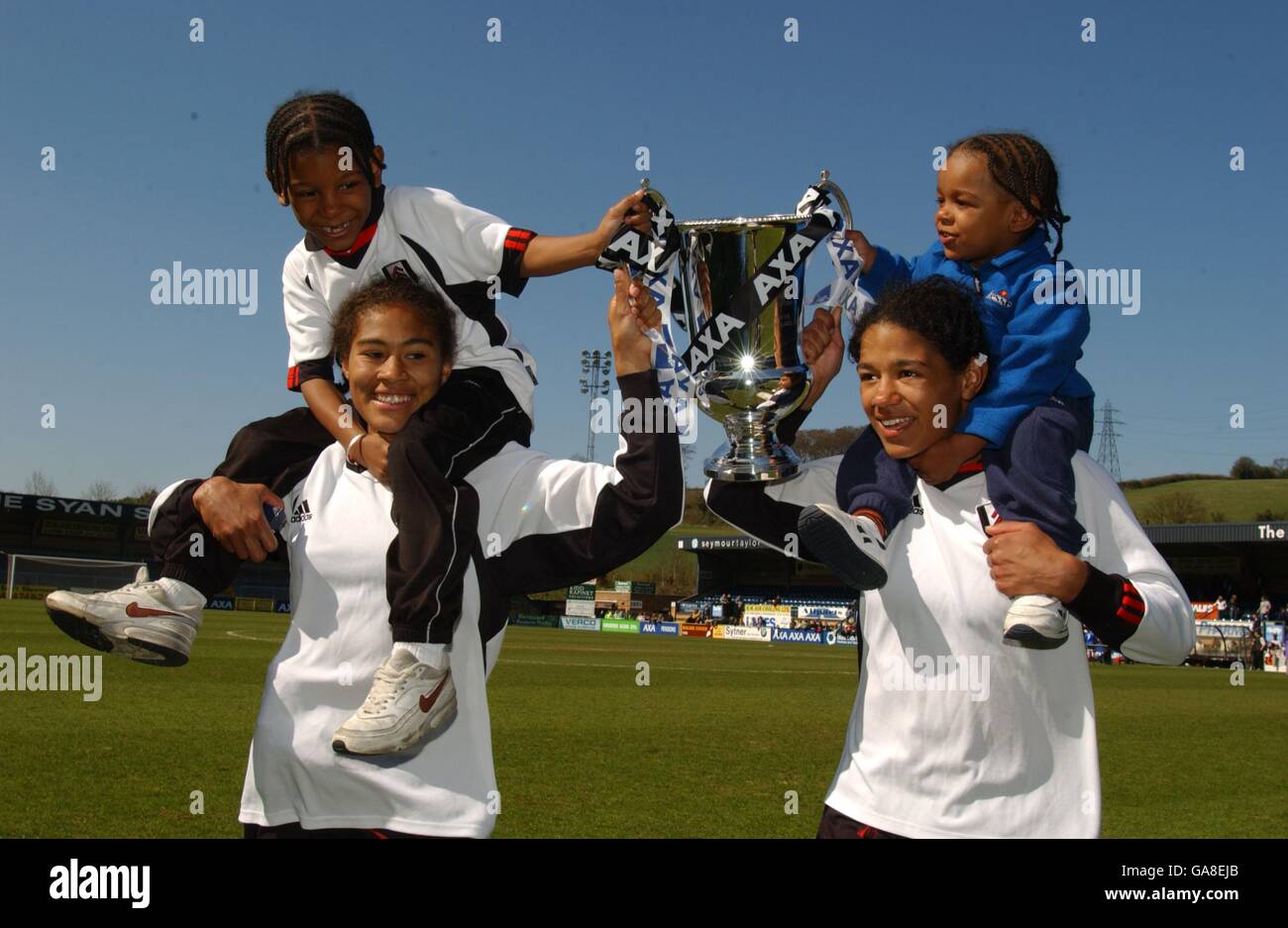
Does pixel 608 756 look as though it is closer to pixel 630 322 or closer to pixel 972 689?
pixel 972 689

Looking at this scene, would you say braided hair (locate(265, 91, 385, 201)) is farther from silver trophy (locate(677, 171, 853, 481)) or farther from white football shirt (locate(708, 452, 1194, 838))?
white football shirt (locate(708, 452, 1194, 838))

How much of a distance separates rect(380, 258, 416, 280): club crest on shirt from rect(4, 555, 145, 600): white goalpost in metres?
41.4

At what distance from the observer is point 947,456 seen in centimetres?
229

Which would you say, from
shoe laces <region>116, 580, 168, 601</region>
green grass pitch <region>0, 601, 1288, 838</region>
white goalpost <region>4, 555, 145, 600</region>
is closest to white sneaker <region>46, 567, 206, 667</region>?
shoe laces <region>116, 580, 168, 601</region>

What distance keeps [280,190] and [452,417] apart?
2.00 feet

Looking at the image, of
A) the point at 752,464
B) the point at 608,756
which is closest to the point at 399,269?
the point at 752,464

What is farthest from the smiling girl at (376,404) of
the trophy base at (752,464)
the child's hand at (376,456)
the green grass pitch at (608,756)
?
the green grass pitch at (608,756)

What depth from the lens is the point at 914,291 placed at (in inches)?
86.3

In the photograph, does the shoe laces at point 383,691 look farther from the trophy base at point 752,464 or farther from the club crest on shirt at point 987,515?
the club crest on shirt at point 987,515

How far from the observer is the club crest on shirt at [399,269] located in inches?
94.6

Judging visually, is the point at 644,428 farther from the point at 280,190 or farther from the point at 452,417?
the point at 280,190

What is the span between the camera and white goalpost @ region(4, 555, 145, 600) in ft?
131
